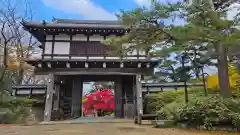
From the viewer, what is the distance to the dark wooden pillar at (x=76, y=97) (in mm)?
16766

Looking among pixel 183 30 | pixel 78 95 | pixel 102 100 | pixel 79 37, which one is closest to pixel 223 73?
pixel 183 30

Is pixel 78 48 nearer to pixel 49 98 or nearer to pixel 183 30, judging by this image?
pixel 49 98

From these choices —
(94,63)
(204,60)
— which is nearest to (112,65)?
(94,63)

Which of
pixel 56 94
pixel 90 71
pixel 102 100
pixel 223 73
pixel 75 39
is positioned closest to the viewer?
pixel 223 73

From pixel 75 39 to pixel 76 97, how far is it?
13.3 feet

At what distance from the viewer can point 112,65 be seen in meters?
15.3

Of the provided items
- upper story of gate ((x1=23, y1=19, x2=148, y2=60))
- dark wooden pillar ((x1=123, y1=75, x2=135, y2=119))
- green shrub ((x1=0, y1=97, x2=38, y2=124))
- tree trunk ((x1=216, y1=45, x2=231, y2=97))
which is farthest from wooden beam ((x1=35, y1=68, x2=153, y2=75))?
tree trunk ((x1=216, y1=45, x2=231, y2=97))

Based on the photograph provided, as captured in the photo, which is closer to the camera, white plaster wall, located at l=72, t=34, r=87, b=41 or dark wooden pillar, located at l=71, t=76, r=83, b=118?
white plaster wall, located at l=72, t=34, r=87, b=41

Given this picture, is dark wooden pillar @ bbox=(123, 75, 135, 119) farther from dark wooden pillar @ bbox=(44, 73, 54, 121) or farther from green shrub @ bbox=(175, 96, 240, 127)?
green shrub @ bbox=(175, 96, 240, 127)

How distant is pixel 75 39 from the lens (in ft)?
Answer: 51.2

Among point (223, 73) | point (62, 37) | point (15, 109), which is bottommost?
point (15, 109)

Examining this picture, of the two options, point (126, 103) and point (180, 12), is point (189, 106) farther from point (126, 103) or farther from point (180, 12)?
point (126, 103)

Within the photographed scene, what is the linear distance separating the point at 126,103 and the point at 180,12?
886 centimetres

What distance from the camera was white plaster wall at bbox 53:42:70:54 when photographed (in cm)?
1526
